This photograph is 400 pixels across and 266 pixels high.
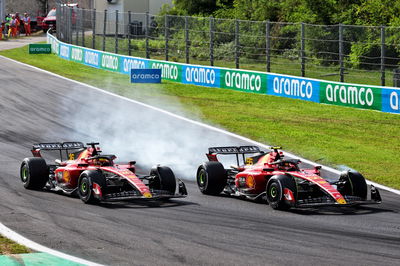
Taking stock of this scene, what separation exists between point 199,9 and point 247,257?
143 feet

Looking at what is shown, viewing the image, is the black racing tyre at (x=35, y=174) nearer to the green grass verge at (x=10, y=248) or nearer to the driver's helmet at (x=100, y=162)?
the driver's helmet at (x=100, y=162)

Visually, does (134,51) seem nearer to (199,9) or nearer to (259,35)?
(259,35)

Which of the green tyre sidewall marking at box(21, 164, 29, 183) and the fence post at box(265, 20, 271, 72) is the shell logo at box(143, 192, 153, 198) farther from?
the fence post at box(265, 20, 271, 72)

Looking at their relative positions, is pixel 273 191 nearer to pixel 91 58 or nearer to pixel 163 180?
pixel 163 180

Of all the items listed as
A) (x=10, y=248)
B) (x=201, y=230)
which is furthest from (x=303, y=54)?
(x=10, y=248)

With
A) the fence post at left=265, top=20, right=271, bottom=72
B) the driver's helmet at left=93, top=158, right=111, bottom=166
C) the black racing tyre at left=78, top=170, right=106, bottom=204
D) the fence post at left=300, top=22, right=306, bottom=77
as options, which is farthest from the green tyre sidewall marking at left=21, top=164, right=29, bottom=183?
the fence post at left=265, top=20, right=271, bottom=72

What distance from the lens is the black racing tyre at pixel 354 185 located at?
13.0 metres

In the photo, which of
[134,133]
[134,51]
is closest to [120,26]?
[134,51]

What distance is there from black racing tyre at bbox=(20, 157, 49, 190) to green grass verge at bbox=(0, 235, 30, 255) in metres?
4.05

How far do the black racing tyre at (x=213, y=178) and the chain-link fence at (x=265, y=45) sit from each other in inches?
427

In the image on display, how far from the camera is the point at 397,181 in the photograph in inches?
613

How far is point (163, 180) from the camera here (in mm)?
13383

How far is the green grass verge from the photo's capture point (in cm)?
936

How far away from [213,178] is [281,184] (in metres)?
1.86
